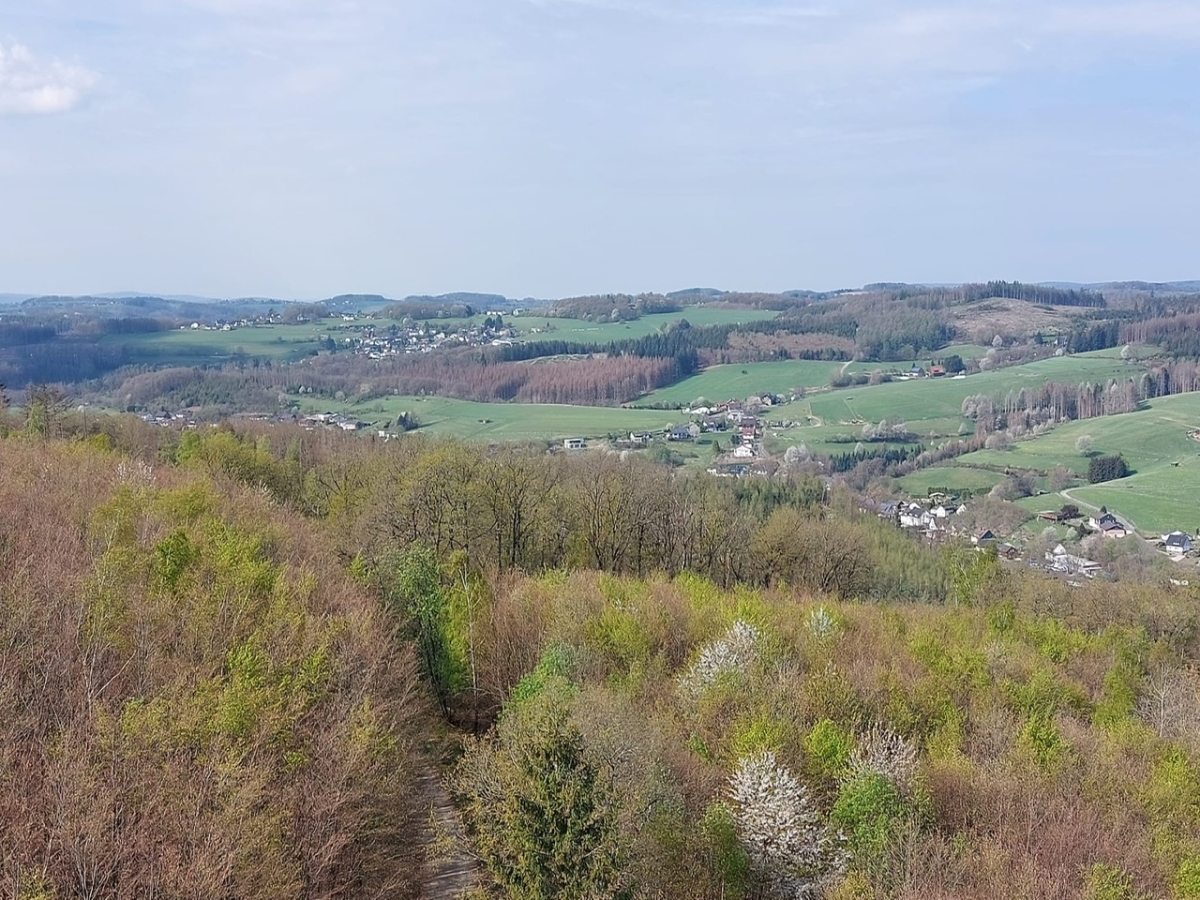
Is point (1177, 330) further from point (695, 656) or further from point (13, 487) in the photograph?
point (13, 487)

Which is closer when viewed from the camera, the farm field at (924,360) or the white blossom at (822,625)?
the white blossom at (822,625)

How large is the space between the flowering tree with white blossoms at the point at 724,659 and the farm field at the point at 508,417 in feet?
233

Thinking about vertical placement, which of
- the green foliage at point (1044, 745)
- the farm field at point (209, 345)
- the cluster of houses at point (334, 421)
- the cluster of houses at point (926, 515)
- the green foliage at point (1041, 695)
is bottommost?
the cluster of houses at point (926, 515)

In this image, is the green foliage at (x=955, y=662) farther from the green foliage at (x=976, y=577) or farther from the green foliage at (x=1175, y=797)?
the green foliage at (x=976, y=577)

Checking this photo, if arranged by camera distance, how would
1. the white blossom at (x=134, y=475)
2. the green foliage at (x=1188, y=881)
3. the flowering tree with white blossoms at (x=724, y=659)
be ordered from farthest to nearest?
the white blossom at (x=134, y=475), the flowering tree with white blossoms at (x=724, y=659), the green foliage at (x=1188, y=881)

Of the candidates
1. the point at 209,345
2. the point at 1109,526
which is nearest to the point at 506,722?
the point at 1109,526

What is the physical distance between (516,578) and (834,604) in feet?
53.0

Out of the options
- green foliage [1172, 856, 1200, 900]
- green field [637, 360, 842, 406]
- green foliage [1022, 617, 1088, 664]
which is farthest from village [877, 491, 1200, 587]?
green field [637, 360, 842, 406]

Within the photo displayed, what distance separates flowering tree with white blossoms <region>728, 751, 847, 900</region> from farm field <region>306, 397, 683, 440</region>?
81.2 meters

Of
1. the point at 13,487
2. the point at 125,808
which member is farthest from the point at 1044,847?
the point at 13,487

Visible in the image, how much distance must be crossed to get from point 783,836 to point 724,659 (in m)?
9.82

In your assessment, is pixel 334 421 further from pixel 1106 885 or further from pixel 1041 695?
pixel 1106 885

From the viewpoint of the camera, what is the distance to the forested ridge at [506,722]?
17125 millimetres

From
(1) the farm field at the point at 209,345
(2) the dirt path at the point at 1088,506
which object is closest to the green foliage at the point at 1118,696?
(2) the dirt path at the point at 1088,506
